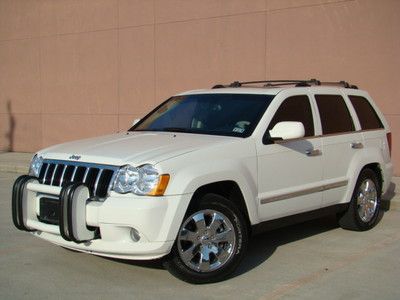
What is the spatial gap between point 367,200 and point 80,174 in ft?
12.3

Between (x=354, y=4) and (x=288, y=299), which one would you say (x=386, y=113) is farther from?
(x=288, y=299)

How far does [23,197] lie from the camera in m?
5.42

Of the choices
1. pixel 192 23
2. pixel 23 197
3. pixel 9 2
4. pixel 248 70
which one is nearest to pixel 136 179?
pixel 23 197

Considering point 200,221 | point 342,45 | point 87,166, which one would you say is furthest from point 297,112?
point 342,45

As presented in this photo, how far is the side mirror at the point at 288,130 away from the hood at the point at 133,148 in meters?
0.54

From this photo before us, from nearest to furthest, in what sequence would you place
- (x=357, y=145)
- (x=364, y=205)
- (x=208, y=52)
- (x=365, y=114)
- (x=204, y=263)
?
(x=204, y=263), (x=357, y=145), (x=364, y=205), (x=365, y=114), (x=208, y=52)

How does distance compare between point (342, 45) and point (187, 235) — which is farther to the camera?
point (342, 45)

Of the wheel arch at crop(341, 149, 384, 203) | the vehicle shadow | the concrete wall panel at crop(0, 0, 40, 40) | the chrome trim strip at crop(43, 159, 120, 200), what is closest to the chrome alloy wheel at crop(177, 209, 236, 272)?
the vehicle shadow

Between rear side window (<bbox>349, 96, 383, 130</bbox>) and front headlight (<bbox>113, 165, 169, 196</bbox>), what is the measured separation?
3363 millimetres

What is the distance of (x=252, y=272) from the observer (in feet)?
18.2

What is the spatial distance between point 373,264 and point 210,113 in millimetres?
2217

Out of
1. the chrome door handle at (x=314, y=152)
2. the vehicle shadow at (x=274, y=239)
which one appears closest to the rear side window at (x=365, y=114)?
the chrome door handle at (x=314, y=152)

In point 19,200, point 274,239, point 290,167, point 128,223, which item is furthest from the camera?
point 274,239

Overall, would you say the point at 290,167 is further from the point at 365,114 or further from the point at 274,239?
the point at 365,114
